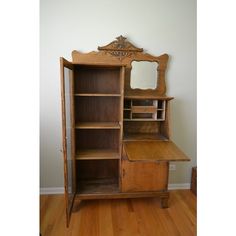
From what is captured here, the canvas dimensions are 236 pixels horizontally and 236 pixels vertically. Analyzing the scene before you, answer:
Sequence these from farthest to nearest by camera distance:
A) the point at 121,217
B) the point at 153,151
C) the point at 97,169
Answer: the point at 97,169 → the point at 121,217 → the point at 153,151

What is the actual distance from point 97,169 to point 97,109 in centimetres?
80

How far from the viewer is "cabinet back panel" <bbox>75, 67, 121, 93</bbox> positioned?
232 cm

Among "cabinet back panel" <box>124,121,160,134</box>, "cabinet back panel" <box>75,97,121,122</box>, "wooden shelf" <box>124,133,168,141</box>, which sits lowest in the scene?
"wooden shelf" <box>124,133,168,141</box>

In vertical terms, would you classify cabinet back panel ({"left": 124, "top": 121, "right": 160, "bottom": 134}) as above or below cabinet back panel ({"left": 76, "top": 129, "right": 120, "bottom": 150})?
above

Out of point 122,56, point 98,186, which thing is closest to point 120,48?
point 122,56

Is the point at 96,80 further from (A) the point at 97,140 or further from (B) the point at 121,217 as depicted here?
(B) the point at 121,217

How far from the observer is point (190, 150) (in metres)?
2.67

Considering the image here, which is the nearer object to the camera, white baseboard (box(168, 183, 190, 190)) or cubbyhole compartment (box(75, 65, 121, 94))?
cubbyhole compartment (box(75, 65, 121, 94))

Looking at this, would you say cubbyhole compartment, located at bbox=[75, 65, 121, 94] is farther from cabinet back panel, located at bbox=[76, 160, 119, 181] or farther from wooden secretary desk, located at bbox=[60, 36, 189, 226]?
cabinet back panel, located at bbox=[76, 160, 119, 181]

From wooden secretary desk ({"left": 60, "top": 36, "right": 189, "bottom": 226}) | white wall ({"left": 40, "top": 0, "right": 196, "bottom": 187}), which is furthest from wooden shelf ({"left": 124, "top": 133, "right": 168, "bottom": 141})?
white wall ({"left": 40, "top": 0, "right": 196, "bottom": 187})

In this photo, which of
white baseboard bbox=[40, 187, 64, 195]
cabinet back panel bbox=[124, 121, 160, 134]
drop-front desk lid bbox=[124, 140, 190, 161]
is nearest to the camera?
drop-front desk lid bbox=[124, 140, 190, 161]

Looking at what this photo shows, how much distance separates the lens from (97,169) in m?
2.53

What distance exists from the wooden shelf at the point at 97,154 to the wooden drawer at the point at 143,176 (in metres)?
0.16

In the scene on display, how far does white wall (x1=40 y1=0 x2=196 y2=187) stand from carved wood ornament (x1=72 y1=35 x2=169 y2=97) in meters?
0.08
